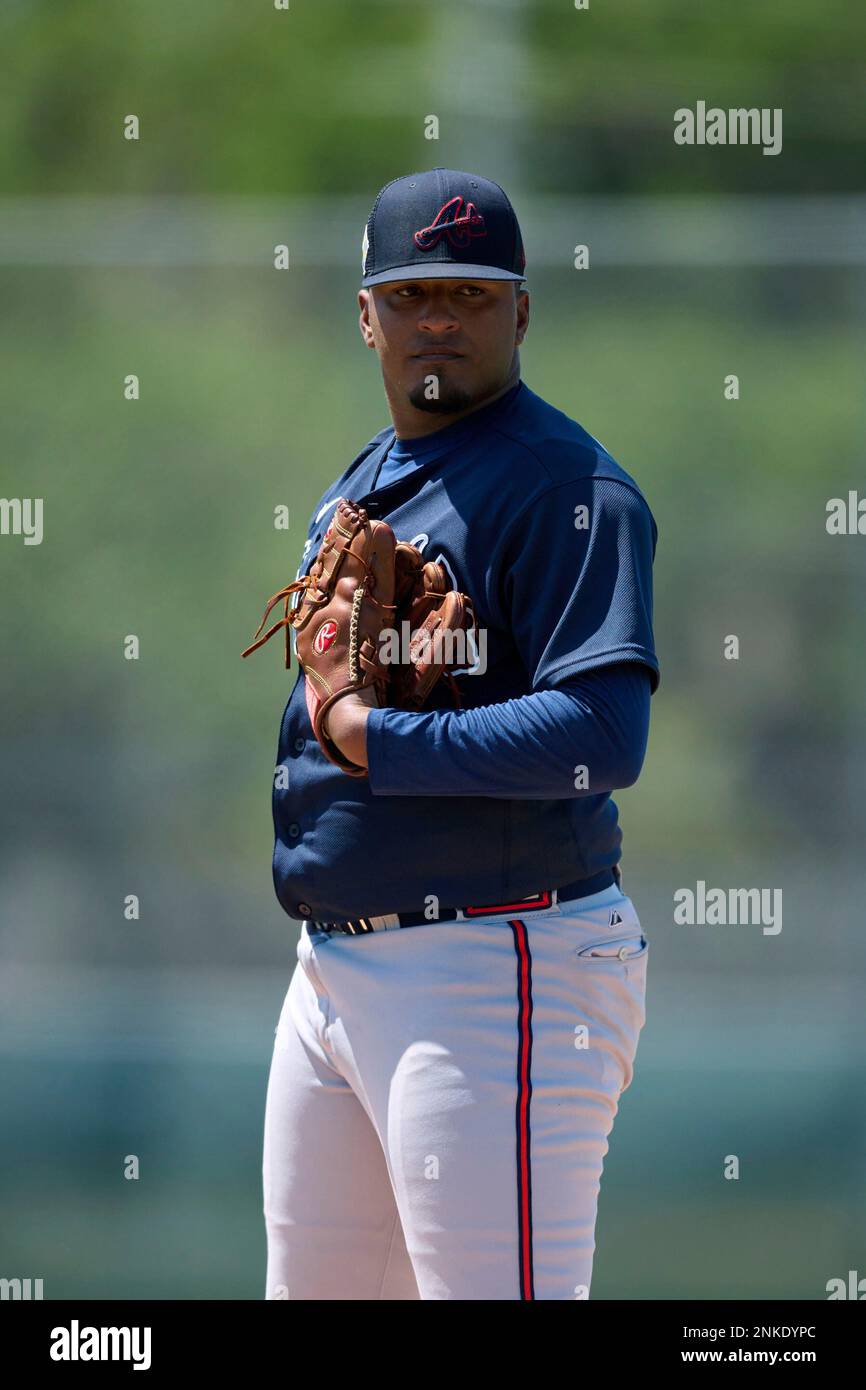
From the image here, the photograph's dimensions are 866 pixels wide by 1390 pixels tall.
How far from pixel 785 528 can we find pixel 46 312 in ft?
4.64

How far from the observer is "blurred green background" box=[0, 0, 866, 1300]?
9.37 feet

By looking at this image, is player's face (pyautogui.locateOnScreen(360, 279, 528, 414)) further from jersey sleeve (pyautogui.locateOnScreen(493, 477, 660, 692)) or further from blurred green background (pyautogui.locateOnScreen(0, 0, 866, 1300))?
blurred green background (pyautogui.locateOnScreen(0, 0, 866, 1300))

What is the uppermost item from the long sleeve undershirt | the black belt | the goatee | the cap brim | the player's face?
the cap brim

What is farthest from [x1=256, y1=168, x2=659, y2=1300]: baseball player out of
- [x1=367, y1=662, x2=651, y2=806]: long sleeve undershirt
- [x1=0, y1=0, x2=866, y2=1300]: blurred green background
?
[x1=0, y1=0, x2=866, y2=1300]: blurred green background

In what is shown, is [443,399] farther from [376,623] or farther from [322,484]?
[322,484]

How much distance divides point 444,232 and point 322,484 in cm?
166

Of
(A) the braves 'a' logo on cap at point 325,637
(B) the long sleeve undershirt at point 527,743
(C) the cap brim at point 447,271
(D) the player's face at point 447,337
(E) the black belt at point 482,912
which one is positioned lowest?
(E) the black belt at point 482,912

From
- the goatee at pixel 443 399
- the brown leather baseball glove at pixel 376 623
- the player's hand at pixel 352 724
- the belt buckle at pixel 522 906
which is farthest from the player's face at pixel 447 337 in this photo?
the belt buckle at pixel 522 906

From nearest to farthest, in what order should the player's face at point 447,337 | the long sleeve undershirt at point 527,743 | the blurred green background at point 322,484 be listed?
1. the long sleeve undershirt at point 527,743
2. the player's face at point 447,337
3. the blurred green background at point 322,484

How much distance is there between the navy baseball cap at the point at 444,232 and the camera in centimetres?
132

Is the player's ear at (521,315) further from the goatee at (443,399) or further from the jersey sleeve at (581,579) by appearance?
Result: the jersey sleeve at (581,579)

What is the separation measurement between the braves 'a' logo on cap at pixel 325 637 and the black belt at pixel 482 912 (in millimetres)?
221

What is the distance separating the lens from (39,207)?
2.95 m

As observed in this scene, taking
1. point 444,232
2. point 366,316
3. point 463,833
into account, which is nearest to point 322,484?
point 366,316
